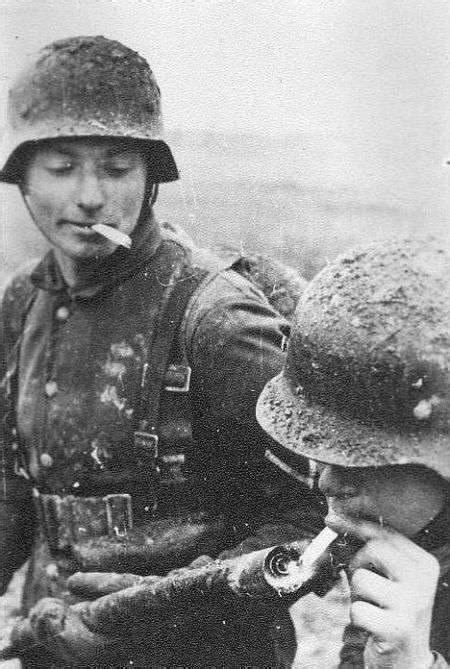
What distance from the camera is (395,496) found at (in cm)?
179

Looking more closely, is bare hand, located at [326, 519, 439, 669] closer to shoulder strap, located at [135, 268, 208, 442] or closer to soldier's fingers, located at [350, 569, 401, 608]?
soldier's fingers, located at [350, 569, 401, 608]

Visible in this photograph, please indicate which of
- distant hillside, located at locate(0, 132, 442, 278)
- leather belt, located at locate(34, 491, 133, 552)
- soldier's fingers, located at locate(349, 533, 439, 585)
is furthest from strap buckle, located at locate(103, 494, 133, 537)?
distant hillside, located at locate(0, 132, 442, 278)

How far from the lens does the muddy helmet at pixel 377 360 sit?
1.69 meters

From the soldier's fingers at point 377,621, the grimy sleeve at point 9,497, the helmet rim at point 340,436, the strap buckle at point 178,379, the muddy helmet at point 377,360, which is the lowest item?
the grimy sleeve at point 9,497

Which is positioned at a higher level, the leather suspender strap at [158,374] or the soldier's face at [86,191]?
the soldier's face at [86,191]

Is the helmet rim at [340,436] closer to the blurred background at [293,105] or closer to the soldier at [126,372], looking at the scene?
the soldier at [126,372]

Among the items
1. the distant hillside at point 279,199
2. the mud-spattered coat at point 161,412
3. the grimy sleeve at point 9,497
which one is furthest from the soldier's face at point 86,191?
the distant hillside at point 279,199

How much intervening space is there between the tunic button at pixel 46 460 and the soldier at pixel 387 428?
0.93m

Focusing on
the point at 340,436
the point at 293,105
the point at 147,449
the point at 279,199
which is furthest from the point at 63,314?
the point at 279,199

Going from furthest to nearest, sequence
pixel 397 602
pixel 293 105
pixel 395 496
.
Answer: pixel 293 105
pixel 395 496
pixel 397 602

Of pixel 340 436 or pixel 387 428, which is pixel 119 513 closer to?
pixel 340 436

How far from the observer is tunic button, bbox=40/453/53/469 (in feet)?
8.27

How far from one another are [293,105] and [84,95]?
4.42 ft

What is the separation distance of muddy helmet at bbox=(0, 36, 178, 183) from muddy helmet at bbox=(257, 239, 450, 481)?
1.02 metres
